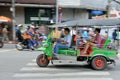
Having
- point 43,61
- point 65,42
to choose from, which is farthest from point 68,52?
point 43,61

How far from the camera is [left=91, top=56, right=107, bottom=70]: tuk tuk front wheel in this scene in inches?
571

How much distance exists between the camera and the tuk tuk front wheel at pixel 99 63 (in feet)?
47.6

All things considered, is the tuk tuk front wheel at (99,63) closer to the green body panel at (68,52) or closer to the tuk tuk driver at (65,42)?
the green body panel at (68,52)

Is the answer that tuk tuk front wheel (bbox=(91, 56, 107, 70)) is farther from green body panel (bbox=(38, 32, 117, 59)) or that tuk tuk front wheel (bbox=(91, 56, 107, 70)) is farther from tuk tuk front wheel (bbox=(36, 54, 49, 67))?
tuk tuk front wheel (bbox=(36, 54, 49, 67))

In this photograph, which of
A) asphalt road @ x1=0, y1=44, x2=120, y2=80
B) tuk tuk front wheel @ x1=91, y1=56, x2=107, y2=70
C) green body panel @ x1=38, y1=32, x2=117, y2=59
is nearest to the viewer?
asphalt road @ x1=0, y1=44, x2=120, y2=80

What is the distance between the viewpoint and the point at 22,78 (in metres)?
12.5

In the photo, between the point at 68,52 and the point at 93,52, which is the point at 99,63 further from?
the point at 68,52

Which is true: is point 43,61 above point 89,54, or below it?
below

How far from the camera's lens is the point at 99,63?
1452 centimetres

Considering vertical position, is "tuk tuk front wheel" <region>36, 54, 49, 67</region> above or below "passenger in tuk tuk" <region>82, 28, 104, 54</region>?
below

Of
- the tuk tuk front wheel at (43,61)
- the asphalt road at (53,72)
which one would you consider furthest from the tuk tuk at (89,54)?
the asphalt road at (53,72)

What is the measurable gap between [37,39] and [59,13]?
12.0 meters

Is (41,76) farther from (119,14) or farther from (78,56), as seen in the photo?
(119,14)

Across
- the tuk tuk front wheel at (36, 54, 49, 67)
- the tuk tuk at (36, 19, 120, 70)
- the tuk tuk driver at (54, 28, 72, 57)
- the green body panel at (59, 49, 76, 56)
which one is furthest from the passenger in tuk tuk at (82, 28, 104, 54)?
the tuk tuk front wheel at (36, 54, 49, 67)
